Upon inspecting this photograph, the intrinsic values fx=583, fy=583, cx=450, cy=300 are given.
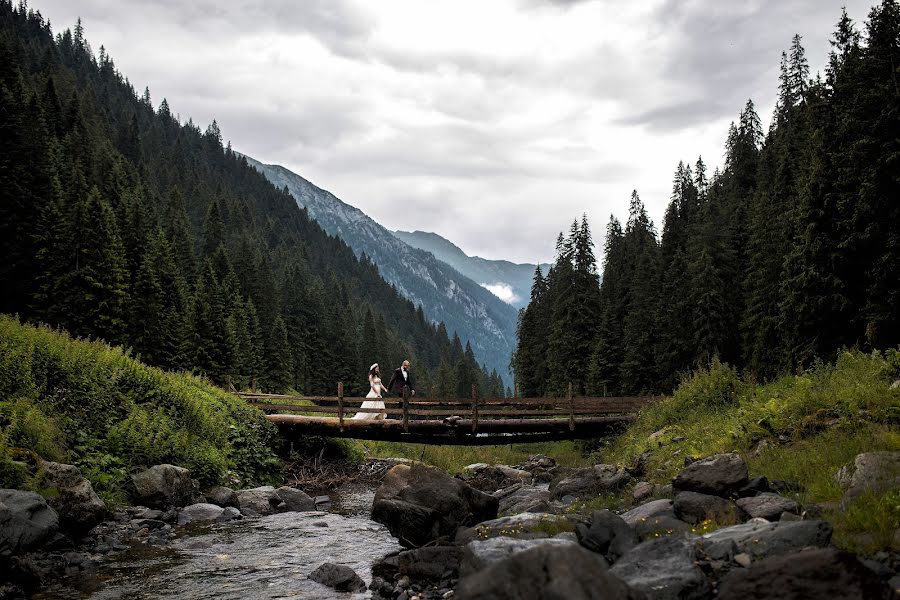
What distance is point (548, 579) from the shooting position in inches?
199

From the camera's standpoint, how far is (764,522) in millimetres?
7199

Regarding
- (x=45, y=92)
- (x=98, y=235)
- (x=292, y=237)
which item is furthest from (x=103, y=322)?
(x=292, y=237)

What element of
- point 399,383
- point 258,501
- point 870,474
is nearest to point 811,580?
point 870,474

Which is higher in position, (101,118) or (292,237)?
(101,118)

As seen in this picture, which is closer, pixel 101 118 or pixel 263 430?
pixel 263 430

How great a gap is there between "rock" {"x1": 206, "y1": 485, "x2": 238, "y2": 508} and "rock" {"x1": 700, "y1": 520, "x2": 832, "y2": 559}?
13.0 m

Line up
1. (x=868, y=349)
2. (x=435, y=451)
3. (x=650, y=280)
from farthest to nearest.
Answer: (x=650, y=280)
(x=435, y=451)
(x=868, y=349)

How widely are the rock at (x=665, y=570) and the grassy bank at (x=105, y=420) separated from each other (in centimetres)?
1089

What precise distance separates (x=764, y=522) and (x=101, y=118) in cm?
16341

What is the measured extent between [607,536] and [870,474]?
3514mm

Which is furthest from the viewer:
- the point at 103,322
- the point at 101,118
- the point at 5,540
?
the point at 101,118

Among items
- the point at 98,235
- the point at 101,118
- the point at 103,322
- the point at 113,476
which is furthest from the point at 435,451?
the point at 101,118

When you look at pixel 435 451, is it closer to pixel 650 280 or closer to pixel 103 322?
Answer: pixel 103 322

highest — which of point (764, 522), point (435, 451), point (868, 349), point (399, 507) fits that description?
point (868, 349)
